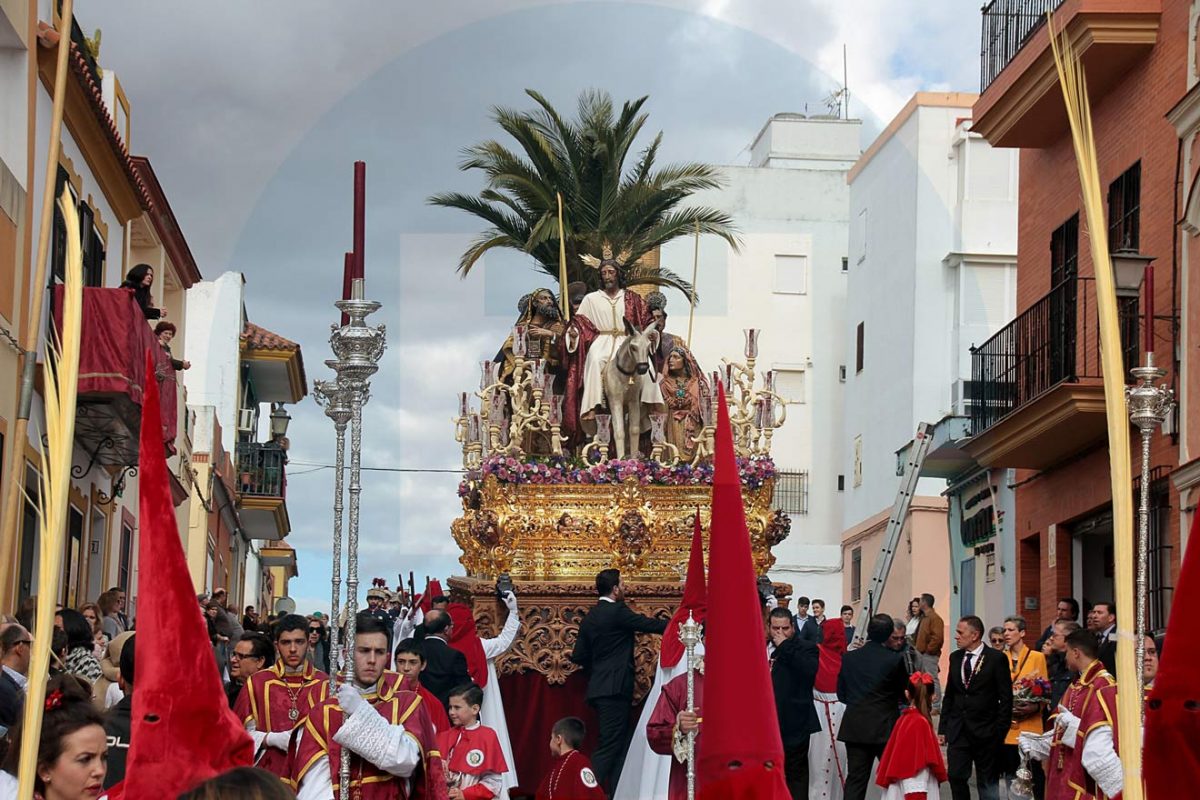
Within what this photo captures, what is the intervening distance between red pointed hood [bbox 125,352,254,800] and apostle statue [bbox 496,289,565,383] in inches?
443

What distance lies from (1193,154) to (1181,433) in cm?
224

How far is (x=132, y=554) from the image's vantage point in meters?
25.6

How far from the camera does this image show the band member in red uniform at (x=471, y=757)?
37.9 feet

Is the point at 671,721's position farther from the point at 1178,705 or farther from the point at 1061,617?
the point at 1178,705

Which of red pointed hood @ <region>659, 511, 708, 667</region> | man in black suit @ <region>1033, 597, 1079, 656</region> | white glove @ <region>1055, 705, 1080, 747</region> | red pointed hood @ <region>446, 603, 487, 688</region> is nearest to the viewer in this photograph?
white glove @ <region>1055, 705, 1080, 747</region>

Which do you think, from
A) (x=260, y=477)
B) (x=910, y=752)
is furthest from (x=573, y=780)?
(x=260, y=477)

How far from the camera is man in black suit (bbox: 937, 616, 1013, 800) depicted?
45.4 feet

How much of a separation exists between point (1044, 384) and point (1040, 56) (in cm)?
310

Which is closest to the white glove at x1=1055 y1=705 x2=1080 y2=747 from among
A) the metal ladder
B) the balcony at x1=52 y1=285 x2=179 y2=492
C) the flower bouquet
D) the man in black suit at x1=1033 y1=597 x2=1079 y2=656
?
the flower bouquet

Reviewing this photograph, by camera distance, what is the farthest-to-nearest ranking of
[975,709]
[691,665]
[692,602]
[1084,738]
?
[975,709] < [692,602] < [691,665] < [1084,738]

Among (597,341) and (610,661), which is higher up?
(597,341)

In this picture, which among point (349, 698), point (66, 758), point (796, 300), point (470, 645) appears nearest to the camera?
point (66, 758)

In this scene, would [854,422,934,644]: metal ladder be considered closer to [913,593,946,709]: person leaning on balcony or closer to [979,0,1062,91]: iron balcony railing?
[913,593,946,709]: person leaning on balcony

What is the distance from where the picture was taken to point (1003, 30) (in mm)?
21391
